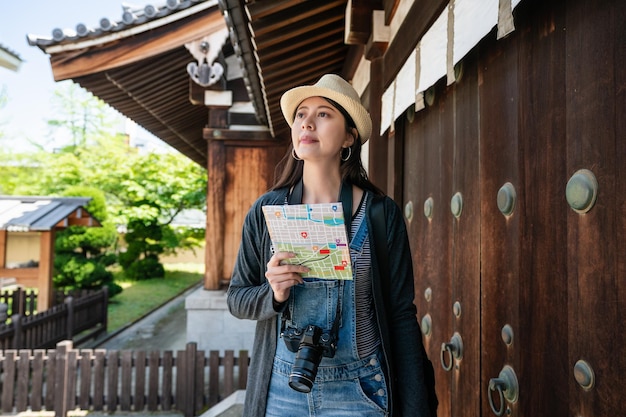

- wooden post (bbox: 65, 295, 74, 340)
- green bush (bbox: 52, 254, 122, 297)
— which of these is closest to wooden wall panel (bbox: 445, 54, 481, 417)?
wooden post (bbox: 65, 295, 74, 340)

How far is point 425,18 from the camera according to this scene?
83.6 inches

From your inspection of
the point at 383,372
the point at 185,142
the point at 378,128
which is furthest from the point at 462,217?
the point at 185,142

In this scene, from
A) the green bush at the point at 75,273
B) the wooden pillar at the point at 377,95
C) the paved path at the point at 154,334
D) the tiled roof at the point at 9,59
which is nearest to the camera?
the wooden pillar at the point at 377,95

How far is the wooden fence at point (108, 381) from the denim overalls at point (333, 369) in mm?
4082

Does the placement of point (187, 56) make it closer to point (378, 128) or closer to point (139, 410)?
point (378, 128)

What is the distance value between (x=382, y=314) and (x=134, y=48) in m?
6.16

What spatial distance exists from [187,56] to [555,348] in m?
6.89

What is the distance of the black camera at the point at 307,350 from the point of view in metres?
1.14

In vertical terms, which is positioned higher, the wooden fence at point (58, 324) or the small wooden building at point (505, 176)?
the small wooden building at point (505, 176)

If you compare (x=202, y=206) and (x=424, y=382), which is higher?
(x=202, y=206)

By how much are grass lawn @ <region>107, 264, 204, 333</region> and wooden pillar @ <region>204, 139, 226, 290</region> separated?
3779mm

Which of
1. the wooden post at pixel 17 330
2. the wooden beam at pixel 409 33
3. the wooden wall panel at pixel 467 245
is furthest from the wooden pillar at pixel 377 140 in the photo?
the wooden post at pixel 17 330

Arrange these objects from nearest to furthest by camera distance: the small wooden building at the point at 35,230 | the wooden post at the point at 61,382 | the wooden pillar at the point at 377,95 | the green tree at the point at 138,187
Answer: the wooden pillar at the point at 377,95, the wooden post at the point at 61,382, the small wooden building at the point at 35,230, the green tree at the point at 138,187

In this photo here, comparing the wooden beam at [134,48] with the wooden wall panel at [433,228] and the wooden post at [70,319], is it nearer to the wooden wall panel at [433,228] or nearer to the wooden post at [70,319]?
the wooden post at [70,319]
